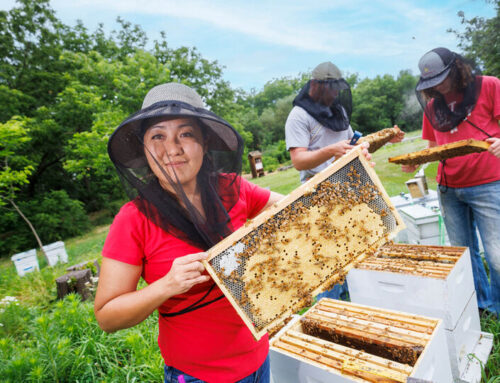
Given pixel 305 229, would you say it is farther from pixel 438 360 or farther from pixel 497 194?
pixel 497 194

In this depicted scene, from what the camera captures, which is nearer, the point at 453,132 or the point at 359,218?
the point at 359,218

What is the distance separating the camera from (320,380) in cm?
181

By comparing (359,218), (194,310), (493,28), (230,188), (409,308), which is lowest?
(409,308)

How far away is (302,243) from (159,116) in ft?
3.54

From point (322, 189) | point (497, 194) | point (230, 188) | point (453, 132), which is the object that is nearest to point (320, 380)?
point (322, 189)

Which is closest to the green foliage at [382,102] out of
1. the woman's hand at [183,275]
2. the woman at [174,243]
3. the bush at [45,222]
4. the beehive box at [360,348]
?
the bush at [45,222]

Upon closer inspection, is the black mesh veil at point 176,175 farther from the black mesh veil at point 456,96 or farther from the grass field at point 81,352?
the black mesh veil at point 456,96

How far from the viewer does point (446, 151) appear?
8.75ft

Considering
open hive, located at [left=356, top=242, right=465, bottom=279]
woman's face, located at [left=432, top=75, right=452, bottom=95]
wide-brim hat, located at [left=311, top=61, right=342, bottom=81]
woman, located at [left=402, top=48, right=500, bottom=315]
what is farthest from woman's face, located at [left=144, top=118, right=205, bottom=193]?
woman's face, located at [left=432, top=75, right=452, bottom=95]

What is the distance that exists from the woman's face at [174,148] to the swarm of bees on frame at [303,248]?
0.49m

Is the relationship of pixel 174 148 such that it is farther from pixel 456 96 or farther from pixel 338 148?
pixel 456 96

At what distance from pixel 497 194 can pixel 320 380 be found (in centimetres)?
252

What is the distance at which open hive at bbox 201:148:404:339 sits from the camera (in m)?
1.56

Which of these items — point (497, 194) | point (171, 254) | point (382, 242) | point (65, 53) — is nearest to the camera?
point (171, 254)
